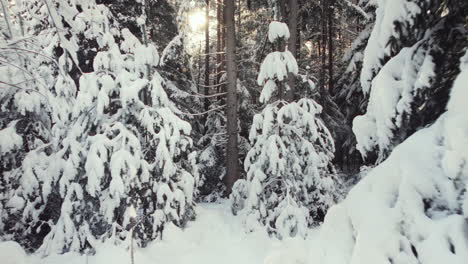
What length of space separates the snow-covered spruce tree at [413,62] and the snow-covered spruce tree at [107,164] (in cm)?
525

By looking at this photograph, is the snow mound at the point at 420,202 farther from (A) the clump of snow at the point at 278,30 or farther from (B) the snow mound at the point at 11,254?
(A) the clump of snow at the point at 278,30

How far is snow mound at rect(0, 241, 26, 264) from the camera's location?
5.02 meters

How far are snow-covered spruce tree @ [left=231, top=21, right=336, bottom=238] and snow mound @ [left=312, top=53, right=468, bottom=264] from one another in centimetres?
535

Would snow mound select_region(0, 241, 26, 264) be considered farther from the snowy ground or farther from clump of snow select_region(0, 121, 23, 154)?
clump of snow select_region(0, 121, 23, 154)

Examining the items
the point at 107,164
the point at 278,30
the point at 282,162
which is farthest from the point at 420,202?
the point at 278,30

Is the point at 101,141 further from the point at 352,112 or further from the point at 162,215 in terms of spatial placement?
the point at 352,112

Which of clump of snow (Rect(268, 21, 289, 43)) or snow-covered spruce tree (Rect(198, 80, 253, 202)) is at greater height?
clump of snow (Rect(268, 21, 289, 43))

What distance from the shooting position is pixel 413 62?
243 cm

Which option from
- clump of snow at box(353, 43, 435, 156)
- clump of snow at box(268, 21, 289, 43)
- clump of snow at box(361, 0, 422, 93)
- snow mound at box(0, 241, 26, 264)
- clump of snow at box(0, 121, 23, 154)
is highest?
clump of snow at box(268, 21, 289, 43)

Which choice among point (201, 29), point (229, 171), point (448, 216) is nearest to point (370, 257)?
point (448, 216)

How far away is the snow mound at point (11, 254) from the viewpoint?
16.5ft

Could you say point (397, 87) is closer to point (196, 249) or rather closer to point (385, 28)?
point (385, 28)

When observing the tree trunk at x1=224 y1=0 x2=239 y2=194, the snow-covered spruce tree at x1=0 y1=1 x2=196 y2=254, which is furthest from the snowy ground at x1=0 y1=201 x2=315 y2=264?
the tree trunk at x1=224 y1=0 x2=239 y2=194

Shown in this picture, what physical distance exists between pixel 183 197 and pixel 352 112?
9.86 metres
